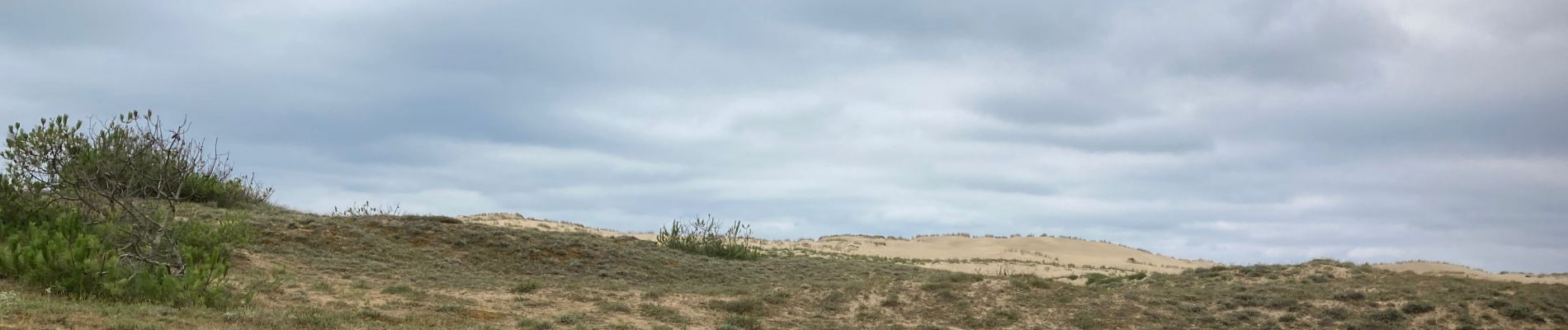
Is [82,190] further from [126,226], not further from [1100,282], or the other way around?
[1100,282]

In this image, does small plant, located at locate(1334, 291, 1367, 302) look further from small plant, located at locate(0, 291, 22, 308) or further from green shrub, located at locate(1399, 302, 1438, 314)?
small plant, located at locate(0, 291, 22, 308)

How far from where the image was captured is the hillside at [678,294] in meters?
13.6

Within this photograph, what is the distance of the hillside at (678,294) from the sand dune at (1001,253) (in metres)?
3.70

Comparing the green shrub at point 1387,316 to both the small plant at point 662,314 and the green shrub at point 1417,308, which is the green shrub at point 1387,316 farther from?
the small plant at point 662,314

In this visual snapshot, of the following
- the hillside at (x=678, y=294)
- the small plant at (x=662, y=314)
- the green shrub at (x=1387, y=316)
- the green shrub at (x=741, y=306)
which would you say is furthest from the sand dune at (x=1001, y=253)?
the small plant at (x=662, y=314)

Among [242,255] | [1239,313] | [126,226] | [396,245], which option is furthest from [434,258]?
[1239,313]

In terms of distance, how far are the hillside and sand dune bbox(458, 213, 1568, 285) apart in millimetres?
3695

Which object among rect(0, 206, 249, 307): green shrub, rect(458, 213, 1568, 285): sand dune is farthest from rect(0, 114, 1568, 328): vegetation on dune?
rect(458, 213, 1568, 285): sand dune

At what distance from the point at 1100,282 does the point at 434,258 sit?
1370 centimetres

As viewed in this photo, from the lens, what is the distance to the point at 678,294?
17.4m

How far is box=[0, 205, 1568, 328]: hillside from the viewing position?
Result: 13.6 meters

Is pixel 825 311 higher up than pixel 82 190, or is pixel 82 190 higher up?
pixel 82 190

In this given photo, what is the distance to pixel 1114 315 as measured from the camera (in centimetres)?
A: 1761

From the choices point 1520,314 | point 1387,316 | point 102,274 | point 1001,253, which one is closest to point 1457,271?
point 1520,314
